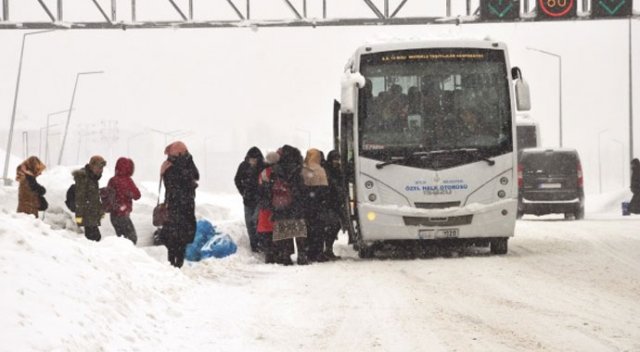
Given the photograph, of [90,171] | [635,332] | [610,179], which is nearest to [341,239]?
[90,171]

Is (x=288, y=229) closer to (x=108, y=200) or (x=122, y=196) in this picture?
(x=122, y=196)

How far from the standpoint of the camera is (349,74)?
16141 mm

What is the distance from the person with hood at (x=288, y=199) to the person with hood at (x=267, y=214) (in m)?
0.08

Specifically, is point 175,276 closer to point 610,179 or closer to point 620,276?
point 620,276

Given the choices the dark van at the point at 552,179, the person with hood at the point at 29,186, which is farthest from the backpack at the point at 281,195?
the dark van at the point at 552,179

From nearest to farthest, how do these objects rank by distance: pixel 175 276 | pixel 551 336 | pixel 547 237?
1. pixel 551 336
2. pixel 175 276
3. pixel 547 237

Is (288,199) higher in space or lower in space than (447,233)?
higher

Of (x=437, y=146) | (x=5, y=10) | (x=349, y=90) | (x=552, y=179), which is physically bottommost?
(x=552, y=179)

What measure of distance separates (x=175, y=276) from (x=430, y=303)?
2.76m

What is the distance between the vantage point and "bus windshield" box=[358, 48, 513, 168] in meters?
16.0

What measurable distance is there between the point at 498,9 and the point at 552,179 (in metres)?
5.08

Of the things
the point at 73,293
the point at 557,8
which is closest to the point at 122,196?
the point at 73,293

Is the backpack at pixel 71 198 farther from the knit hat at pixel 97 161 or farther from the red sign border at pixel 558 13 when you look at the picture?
the red sign border at pixel 558 13

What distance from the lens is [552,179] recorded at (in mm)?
29312
